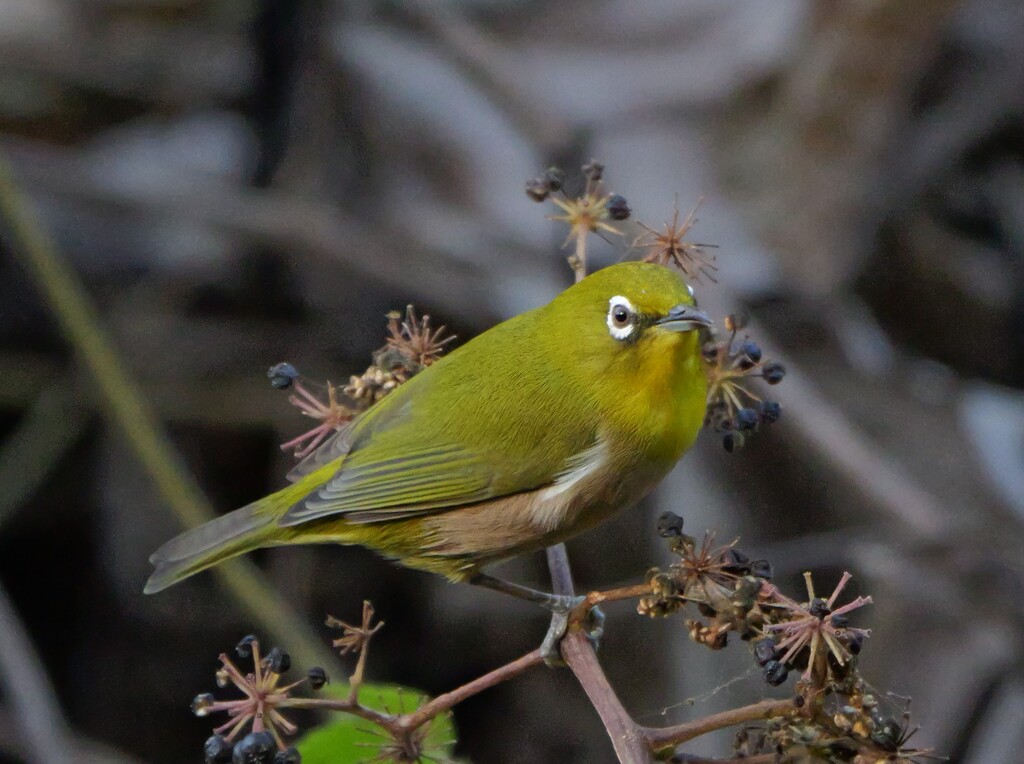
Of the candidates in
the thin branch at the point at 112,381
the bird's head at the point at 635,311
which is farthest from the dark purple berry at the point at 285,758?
the thin branch at the point at 112,381

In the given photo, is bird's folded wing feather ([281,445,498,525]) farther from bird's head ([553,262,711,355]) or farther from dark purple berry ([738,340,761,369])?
dark purple berry ([738,340,761,369])

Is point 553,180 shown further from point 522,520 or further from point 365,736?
point 365,736

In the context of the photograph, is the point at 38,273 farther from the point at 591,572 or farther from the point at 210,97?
the point at 591,572

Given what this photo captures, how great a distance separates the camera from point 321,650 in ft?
12.2

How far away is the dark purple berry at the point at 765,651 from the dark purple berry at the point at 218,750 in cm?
88

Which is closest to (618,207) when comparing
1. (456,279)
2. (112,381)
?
(112,381)

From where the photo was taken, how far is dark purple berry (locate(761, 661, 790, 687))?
176 cm

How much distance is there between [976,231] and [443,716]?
426 centimetres

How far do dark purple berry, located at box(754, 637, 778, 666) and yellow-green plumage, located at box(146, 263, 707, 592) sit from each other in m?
0.87

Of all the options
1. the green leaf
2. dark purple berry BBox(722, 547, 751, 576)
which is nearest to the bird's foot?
the green leaf

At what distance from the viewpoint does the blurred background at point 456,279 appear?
4.46m

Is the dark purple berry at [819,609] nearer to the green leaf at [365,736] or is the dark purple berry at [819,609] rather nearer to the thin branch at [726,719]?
the thin branch at [726,719]

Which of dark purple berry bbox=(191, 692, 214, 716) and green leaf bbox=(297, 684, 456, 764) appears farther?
green leaf bbox=(297, 684, 456, 764)

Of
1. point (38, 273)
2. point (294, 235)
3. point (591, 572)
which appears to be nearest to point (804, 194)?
A: point (591, 572)
